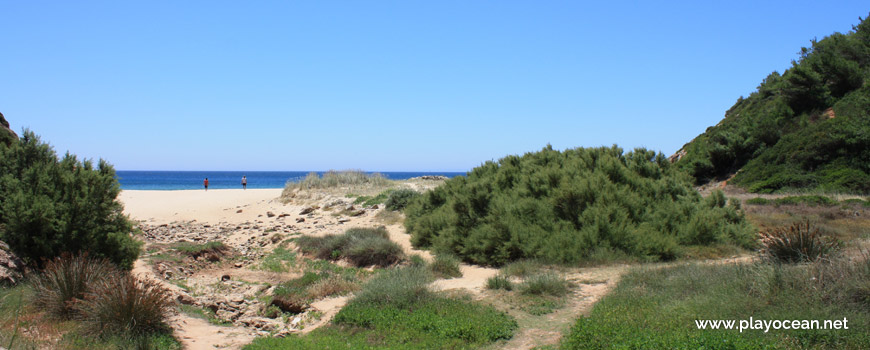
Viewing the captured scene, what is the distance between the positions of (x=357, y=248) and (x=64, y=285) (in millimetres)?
7264

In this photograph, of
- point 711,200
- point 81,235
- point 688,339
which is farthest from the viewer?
point 711,200

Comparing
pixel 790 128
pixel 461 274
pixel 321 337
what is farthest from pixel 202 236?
pixel 790 128

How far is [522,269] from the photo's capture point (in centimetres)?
1020

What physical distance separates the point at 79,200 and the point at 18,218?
0.91 metres

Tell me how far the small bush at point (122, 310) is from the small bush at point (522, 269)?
20.4ft

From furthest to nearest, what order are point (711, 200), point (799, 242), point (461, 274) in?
point (711, 200)
point (461, 274)
point (799, 242)

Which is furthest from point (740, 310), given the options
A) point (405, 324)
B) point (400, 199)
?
point (400, 199)

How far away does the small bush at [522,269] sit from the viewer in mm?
10078

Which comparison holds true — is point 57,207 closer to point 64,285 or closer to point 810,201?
point 64,285

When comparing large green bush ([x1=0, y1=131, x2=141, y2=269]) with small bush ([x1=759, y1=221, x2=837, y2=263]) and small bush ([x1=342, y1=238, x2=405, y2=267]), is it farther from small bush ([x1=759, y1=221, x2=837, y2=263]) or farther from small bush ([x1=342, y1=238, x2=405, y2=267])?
small bush ([x1=759, y1=221, x2=837, y2=263])

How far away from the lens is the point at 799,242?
7.78 m

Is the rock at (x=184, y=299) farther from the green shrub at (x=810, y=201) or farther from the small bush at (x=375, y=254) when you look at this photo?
the green shrub at (x=810, y=201)

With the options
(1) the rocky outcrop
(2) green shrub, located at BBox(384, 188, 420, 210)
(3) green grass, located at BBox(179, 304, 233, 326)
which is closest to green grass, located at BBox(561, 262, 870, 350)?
(3) green grass, located at BBox(179, 304, 233, 326)

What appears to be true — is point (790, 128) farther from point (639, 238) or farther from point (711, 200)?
point (639, 238)
